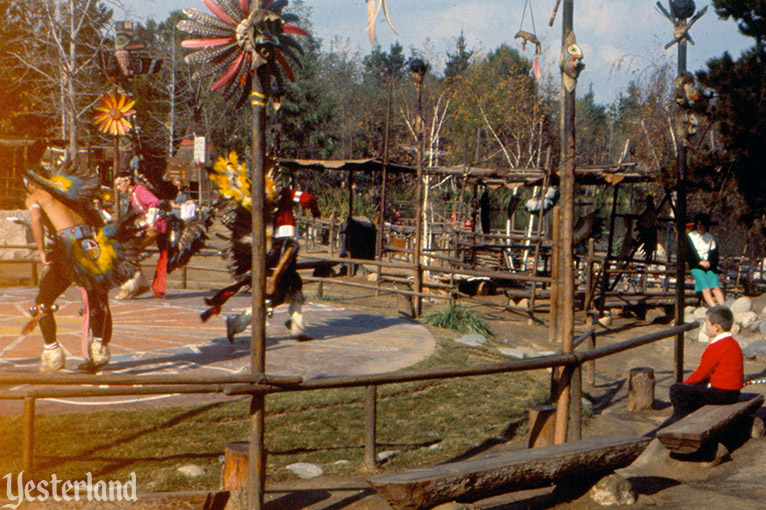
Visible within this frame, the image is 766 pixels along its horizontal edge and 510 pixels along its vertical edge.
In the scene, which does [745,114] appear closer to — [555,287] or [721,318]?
[555,287]

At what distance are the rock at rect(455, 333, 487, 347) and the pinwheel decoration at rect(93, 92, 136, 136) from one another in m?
5.60

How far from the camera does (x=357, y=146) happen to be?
43.1 m

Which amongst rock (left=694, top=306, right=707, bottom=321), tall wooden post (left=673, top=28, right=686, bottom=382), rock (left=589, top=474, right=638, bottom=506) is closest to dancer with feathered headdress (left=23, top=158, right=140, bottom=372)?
rock (left=589, top=474, right=638, bottom=506)

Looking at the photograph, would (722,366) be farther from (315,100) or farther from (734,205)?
(315,100)

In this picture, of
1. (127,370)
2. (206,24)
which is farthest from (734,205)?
(206,24)

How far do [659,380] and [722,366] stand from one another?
3.31 metres

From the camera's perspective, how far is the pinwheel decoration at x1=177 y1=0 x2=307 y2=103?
4250 mm

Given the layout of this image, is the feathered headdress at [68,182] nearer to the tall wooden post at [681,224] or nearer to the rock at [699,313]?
the tall wooden post at [681,224]

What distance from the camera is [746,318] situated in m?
13.3

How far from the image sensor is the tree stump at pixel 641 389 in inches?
307

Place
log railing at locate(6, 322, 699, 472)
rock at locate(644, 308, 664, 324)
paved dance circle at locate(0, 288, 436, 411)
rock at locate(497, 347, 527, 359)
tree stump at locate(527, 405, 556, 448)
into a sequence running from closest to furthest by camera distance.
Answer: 1. log railing at locate(6, 322, 699, 472)
2. tree stump at locate(527, 405, 556, 448)
3. paved dance circle at locate(0, 288, 436, 411)
4. rock at locate(497, 347, 527, 359)
5. rock at locate(644, 308, 664, 324)

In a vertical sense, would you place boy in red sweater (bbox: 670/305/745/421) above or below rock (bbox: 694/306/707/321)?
above

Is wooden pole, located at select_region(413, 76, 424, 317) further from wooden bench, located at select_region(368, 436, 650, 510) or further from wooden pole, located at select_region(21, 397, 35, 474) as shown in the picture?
wooden pole, located at select_region(21, 397, 35, 474)

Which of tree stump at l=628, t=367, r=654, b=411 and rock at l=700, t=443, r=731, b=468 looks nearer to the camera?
rock at l=700, t=443, r=731, b=468
